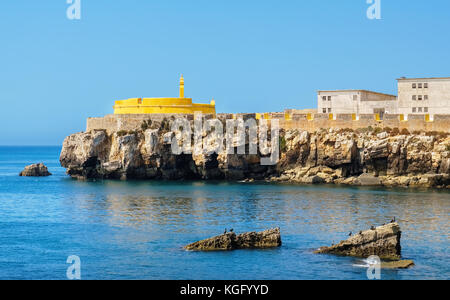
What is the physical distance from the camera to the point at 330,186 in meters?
64.4

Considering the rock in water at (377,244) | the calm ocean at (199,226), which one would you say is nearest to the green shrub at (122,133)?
the calm ocean at (199,226)

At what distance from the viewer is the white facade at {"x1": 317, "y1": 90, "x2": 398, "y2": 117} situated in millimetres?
76938

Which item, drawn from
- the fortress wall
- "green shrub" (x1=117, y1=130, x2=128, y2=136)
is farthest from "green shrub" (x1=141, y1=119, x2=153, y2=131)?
"green shrub" (x1=117, y1=130, x2=128, y2=136)

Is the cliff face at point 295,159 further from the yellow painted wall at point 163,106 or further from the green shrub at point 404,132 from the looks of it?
the yellow painted wall at point 163,106

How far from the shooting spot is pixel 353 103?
78062mm

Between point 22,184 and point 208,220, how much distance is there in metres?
37.5

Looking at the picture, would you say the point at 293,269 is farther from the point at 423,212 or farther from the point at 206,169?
the point at 206,169

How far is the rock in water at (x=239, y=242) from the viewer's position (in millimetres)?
34031

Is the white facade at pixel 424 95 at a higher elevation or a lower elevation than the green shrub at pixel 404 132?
higher

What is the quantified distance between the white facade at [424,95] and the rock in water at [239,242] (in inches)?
1663

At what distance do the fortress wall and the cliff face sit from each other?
122 cm

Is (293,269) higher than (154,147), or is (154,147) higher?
(154,147)

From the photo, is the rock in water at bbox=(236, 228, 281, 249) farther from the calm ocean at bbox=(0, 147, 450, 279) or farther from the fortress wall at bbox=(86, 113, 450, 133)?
the fortress wall at bbox=(86, 113, 450, 133)
